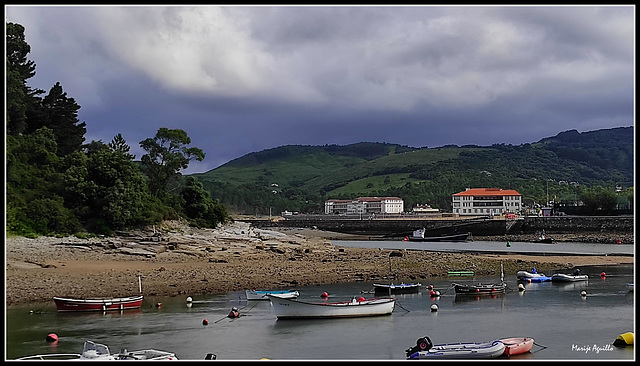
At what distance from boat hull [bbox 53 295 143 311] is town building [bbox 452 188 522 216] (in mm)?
139009

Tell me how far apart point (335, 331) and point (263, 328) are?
10.1ft

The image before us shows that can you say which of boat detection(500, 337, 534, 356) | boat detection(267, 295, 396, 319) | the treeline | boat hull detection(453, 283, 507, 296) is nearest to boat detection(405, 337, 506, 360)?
boat detection(500, 337, 534, 356)

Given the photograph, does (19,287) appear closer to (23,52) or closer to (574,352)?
(574,352)

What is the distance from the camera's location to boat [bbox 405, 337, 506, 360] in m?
19.6

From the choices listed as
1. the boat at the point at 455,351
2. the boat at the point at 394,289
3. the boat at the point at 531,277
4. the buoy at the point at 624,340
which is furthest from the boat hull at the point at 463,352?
the boat at the point at 531,277

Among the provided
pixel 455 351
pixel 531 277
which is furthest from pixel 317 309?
pixel 531 277

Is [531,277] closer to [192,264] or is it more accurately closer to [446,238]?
[192,264]

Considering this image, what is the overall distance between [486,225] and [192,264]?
224 ft

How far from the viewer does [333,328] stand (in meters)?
26.3

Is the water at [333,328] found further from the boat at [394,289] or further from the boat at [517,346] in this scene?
the boat at [394,289]

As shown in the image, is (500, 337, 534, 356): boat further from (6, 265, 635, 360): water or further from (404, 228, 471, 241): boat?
(404, 228, 471, 241): boat

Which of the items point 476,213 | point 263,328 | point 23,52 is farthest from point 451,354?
point 476,213

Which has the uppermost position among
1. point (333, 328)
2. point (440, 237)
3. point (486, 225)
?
point (486, 225)

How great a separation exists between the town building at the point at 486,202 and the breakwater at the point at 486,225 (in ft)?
162
